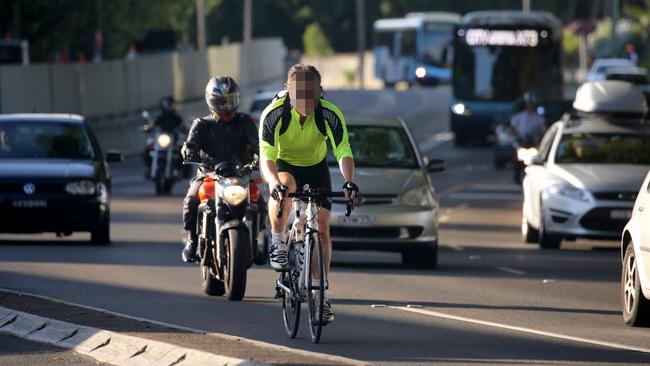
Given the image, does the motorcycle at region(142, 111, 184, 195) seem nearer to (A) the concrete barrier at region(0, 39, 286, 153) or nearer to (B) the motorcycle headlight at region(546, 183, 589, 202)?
(A) the concrete barrier at region(0, 39, 286, 153)

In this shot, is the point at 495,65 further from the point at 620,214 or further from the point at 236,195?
the point at 236,195

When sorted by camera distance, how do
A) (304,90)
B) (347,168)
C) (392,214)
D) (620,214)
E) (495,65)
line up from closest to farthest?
(347,168) < (304,90) < (392,214) < (620,214) < (495,65)

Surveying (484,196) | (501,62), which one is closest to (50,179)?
(484,196)

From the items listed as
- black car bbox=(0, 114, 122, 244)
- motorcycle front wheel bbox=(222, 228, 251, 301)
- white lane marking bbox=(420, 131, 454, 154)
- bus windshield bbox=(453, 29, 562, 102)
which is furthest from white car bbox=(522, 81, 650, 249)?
white lane marking bbox=(420, 131, 454, 154)

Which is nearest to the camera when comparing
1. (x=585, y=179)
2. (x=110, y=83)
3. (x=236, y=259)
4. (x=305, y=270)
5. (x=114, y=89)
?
(x=305, y=270)

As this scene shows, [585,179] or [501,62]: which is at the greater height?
[585,179]

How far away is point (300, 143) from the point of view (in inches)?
469

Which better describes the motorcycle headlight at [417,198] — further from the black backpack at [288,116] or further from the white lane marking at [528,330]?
the black backpack at [288,116]

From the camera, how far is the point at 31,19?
53594mm

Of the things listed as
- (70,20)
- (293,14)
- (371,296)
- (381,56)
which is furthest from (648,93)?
(293,14)

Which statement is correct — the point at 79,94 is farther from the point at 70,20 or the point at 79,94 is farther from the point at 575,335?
the point at 575,335

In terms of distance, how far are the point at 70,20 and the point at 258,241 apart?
39.2m

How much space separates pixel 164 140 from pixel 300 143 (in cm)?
1906

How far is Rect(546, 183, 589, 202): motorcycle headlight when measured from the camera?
20.9 meters
